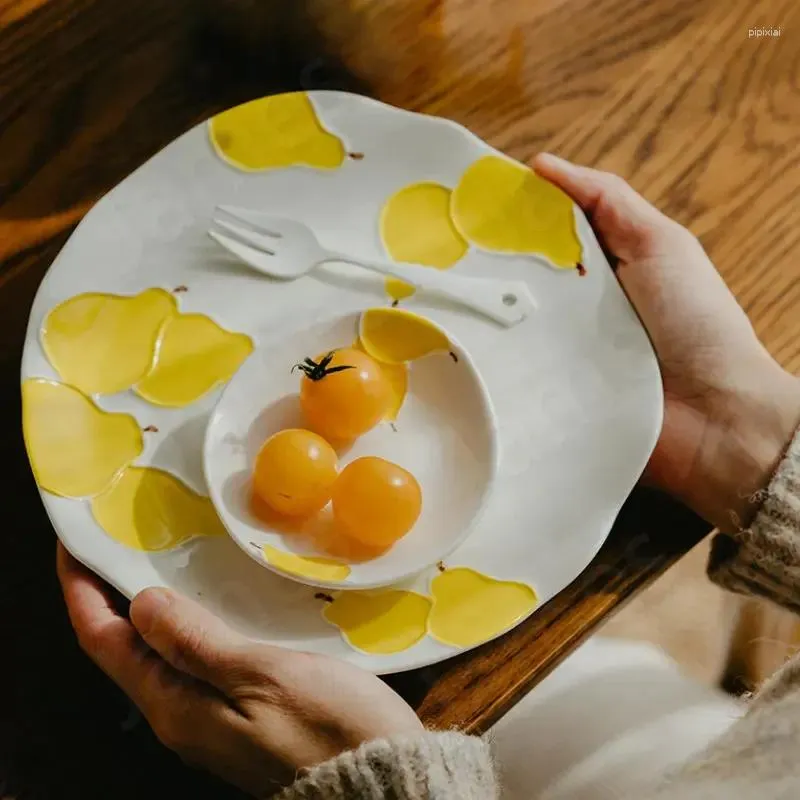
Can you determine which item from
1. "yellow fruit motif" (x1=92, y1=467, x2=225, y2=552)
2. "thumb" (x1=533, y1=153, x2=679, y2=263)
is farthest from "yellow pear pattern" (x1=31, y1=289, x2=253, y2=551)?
"thumb" (x1=533, y1=153, x2=679, y2=263)

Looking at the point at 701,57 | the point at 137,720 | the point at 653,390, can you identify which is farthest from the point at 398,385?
the point at 701,57

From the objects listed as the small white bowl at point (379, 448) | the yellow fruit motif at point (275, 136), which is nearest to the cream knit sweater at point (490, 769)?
the small white bowl at point (379, 448)

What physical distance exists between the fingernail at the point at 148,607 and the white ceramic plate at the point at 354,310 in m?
0.02

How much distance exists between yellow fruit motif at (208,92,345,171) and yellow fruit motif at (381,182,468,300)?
59 millimetres

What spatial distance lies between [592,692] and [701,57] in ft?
1.79

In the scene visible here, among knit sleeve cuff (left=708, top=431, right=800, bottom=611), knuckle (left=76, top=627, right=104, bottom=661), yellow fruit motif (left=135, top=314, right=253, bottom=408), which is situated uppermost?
yellow fruit motif (left=135, top=314, right=253, bottom=408)

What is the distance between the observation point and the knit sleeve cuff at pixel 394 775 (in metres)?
0.52

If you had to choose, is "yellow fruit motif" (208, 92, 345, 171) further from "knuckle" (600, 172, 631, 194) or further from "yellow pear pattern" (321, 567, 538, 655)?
"yellow pear pattern" (321, 567, 538, 655)

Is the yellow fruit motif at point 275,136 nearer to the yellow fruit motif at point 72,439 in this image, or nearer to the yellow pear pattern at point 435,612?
the yellow fruit motif at point 72,439

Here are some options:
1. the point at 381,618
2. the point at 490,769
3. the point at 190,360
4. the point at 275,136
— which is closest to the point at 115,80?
the point at 275,136

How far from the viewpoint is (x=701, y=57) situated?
0.81 metres

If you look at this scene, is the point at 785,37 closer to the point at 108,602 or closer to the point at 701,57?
the point at 701,57

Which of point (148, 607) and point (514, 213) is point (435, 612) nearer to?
point (148, 607)

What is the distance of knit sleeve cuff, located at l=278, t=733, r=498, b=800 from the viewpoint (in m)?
0.52
